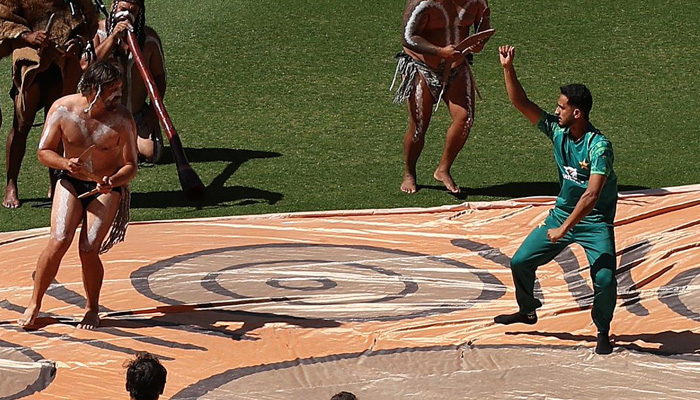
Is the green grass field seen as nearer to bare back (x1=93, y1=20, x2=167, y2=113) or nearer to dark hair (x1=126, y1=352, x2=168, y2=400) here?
bare back (x1=93, y1=20, x2=167, y2=113)

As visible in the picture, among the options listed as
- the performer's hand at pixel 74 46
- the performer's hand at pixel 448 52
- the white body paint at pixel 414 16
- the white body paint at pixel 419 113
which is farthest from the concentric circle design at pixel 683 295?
the performer's hand at pixel 74 46

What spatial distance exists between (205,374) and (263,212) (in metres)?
3.23

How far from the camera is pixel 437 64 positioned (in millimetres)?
9688

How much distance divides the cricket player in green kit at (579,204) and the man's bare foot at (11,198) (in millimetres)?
4327

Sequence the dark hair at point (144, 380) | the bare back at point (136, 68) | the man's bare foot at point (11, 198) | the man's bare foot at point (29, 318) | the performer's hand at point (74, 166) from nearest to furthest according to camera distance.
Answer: the dark hair at point (144, 380)
the performer's hand at point (74, 166)
the man's bare foot at point (29, 318)
the man's bare foot at point (11, 198)
the bare back at point (136, 68)

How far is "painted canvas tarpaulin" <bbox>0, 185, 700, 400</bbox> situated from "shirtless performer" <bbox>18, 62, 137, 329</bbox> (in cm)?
38

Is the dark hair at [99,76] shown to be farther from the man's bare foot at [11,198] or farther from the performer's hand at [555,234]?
the man's bare foot at [11,198]

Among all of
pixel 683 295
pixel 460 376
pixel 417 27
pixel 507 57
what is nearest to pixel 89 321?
pixel 460 376

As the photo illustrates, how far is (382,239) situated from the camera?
8.75 meters

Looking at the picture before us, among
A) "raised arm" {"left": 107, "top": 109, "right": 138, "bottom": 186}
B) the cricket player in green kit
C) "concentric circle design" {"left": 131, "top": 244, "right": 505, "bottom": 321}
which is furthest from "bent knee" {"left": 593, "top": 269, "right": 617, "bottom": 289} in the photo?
"raised arm" {"left": 107, "top": 109, "right": 138, "bottom": 186}

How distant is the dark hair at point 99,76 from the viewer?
6836 mm

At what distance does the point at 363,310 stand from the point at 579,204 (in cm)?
153

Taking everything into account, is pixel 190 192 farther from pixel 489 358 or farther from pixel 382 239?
pixel 489 358

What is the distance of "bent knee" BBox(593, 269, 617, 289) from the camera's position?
261 inches
